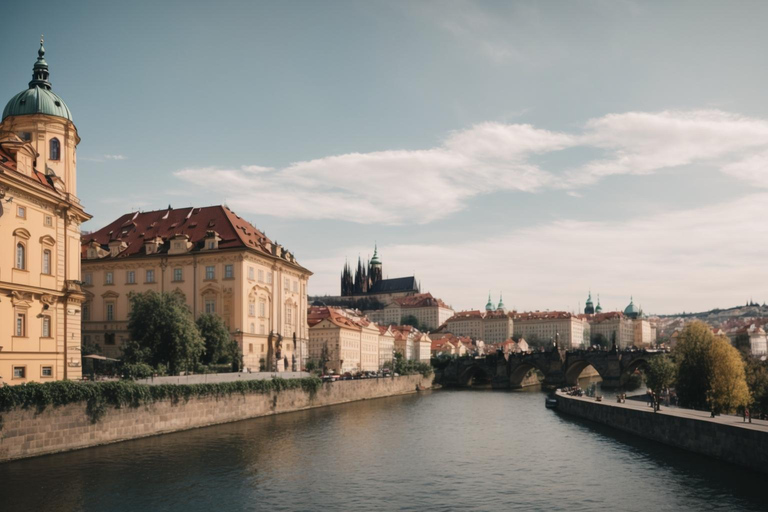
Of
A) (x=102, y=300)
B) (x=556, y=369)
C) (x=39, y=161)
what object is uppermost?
(x=39, y=161)

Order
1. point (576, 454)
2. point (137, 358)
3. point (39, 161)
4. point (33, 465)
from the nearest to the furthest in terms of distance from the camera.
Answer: point (33, 465) < point (576, 454) < point (39, 161) < point (137, 358)

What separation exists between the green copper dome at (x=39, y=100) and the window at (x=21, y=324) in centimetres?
1317

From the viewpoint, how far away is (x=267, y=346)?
236 ft

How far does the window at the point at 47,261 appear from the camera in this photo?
41.1 m

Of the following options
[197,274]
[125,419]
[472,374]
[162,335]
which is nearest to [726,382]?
[125,419]

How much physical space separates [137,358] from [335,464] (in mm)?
20909

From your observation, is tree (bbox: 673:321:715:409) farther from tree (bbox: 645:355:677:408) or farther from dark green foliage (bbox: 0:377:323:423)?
dark green foliage (bbox: 0:377:323:423)

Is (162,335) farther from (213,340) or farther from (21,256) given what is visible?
(21,256)

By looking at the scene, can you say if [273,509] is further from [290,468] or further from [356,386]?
[356,386]

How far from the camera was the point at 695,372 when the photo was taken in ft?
173

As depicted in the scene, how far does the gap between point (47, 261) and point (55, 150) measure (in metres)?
7.64

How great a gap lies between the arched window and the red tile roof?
77.7ft

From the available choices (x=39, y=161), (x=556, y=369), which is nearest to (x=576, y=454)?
(x=39, y=161)

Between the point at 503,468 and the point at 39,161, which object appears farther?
the point at 39,161
